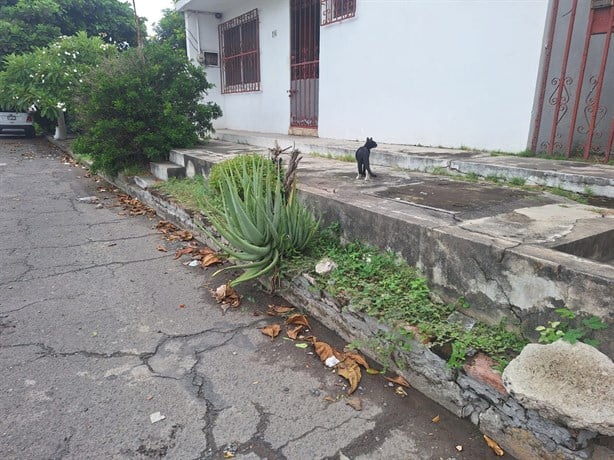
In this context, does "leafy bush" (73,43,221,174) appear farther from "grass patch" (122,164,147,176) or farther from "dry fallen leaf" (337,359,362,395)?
"dry fallen leaf" (337,359,362,395)

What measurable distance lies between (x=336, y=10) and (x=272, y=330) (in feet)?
18.2

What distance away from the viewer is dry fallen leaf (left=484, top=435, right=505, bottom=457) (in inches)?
68.8

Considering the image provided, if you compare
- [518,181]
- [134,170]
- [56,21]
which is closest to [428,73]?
[518,181]

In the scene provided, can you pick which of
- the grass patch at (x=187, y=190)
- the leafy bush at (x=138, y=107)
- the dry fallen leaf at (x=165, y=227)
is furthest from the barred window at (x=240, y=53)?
the dry fallen leaf at (x=165, y=227)

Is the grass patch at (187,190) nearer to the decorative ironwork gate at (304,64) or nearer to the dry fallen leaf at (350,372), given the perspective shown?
the dry fallen leaf at (350,372)

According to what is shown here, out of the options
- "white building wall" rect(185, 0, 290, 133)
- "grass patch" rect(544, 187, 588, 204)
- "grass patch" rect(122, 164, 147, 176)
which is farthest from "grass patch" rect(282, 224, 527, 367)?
"white building wall" rect(185, 0, 290, 133)

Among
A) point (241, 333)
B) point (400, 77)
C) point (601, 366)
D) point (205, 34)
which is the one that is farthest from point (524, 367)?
point (205, 34)

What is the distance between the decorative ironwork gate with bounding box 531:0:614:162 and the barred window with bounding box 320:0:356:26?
9.72 ft

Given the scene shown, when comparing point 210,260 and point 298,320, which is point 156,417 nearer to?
point 298,320

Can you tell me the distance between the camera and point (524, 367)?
1667 mm

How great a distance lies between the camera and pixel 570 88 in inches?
167

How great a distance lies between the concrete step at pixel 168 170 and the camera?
602 cm

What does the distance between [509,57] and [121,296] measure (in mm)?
4231

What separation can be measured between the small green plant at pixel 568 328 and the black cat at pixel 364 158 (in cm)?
217
